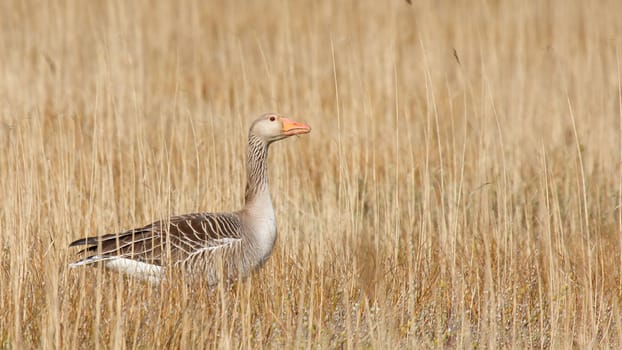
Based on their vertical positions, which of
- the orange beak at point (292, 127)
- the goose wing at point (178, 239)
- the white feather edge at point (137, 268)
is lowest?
the white feather edge at point (137, 268)

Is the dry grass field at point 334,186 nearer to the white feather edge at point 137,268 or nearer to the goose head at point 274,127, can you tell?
the white feather edge at point 137,268

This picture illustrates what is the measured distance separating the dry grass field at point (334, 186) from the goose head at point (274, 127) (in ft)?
1.12

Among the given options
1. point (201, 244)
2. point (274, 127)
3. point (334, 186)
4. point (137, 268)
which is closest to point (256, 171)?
point (274, 127)

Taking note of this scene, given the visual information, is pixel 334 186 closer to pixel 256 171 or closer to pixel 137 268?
pixel 256 171

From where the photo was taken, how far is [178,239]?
601 centimetres

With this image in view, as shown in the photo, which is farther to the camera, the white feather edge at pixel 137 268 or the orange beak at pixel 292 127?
the orange beak at pixel 292 127

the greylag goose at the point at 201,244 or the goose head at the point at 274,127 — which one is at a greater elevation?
the goose head at the point at 274,127

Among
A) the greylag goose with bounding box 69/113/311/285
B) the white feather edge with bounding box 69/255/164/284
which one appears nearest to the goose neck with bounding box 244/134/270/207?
the greylag goose with bounding box 69/113/311/285

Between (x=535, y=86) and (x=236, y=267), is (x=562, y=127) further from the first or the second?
(x=236, y=267)

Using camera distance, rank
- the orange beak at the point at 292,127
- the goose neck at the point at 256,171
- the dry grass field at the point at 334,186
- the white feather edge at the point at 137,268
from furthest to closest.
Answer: the orange beak at the point at 292,127
the goose neck at the point at 256,171
the white feather edge at the point at 137,268
the dry grass field at the point at 334,186

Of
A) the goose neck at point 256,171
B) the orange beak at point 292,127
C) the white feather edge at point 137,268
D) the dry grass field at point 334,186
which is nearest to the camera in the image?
the dry grass field at point 334,186

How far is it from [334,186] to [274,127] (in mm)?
1318

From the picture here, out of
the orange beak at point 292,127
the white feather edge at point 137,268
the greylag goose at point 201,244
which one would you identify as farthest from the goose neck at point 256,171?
the white feather edge at point 137,268

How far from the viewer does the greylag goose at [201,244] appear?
5.77 meters
